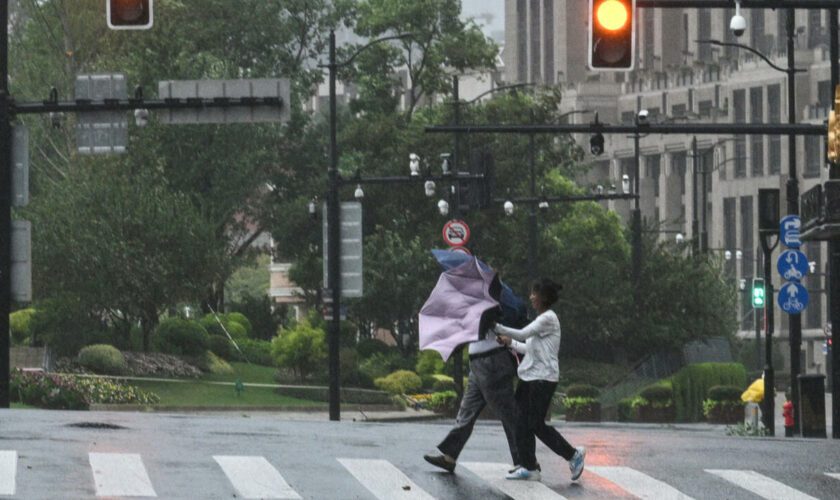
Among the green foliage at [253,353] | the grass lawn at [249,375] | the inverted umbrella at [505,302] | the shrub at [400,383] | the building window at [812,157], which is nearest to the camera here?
the inverted umbrella at [505,302]

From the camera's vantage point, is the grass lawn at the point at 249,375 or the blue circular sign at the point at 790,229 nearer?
the blue circular sign at the point at 790,229

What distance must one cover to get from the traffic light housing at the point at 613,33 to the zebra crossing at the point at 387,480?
11.9ft

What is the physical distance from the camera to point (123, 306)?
7138 centimetres

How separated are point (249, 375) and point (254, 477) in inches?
2103

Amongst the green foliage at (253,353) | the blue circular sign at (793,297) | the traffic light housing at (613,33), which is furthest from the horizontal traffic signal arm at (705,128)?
the green foliage at (253,353)

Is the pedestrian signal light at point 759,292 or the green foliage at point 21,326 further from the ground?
the pedestrian signal light at point 759,292

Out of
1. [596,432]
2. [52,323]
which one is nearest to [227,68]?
[52,323]

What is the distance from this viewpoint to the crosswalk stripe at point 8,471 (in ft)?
57.0

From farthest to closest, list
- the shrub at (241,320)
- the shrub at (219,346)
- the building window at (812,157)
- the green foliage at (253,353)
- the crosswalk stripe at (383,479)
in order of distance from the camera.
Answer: the building window at (812,157)
the shrub at (241,320)
the green foliage at (253,353)
the shrub at (219,346)
the crosswalk stripe at (383,479)

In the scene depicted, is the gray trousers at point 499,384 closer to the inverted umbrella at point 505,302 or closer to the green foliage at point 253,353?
the inverted umbrella at point 505,302

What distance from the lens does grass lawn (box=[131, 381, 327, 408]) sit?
6300 centimetres

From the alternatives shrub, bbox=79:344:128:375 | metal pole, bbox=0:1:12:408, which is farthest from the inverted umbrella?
shrub, bbox=79:344:128:375

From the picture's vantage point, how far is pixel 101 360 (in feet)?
218

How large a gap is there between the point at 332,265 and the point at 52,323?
2310 cm
